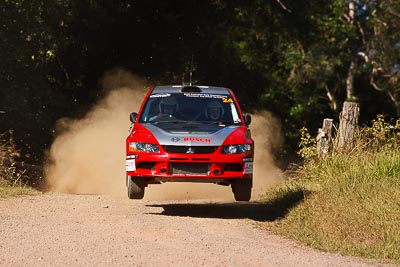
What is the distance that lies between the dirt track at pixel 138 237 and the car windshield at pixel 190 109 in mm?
1344

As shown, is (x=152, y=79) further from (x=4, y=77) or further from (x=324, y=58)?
(x=324, y=58)

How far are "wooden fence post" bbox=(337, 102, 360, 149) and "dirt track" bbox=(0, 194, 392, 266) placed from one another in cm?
245

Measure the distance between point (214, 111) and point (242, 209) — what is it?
63.0 inches

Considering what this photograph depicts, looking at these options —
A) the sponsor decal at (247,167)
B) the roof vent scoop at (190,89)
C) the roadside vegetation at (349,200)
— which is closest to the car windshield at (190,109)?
the roof vent scoop at (190,89)

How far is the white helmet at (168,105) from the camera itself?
14.7m

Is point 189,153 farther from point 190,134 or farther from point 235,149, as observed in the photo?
point 235,149

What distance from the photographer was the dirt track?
31.8ft

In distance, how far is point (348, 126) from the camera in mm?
16688

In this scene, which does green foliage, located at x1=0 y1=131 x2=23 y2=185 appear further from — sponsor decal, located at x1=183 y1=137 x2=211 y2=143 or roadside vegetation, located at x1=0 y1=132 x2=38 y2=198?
sponsor decal, located at x1=183 y1=137 x2=211 y2=143

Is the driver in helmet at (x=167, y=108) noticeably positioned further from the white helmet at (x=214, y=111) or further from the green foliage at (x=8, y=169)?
the green foliage at (x=8, y=169)

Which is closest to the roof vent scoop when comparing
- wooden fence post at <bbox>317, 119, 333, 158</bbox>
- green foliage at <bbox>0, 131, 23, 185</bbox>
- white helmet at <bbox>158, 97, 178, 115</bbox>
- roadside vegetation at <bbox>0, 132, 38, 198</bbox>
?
white helmet at <bbox>158, 97, 178, 115</bbox>

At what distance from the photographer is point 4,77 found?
21.6 meters

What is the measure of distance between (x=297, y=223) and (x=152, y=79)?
14896 millimetres

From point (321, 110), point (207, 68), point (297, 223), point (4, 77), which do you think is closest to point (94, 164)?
point (4, 77)
